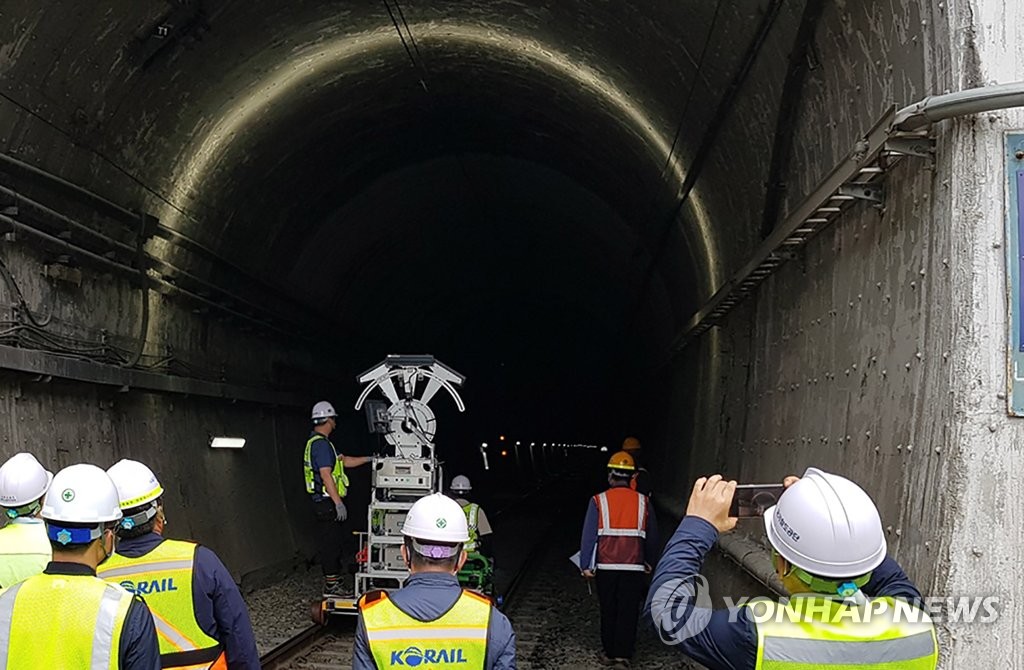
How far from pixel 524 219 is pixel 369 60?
7.82 meters

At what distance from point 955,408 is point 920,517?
0.50m

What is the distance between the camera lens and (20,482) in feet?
15.5

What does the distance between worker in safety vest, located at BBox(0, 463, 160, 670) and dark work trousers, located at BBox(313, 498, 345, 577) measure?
6.68 meters

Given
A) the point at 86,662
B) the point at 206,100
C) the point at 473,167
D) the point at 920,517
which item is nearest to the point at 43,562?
the point at 86,662

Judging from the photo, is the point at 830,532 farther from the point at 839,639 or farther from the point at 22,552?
the point at 22,552

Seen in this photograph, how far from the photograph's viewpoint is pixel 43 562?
14.4ft

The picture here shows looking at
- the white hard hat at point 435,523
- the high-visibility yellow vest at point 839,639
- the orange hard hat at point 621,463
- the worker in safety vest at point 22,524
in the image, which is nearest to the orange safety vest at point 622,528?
the orange hard hat at point 621,463

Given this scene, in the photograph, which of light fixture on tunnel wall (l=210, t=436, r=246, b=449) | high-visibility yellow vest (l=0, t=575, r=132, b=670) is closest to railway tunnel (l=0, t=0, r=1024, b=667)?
light fixture on tunnel wall (l=210, t=436, r=246, b=449)

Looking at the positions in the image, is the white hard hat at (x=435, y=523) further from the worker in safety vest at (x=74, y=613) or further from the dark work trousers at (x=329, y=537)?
the dark work trousers at (x=329, y=537)

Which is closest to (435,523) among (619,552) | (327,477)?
(619,552)

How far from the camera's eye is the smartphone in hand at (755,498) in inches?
125

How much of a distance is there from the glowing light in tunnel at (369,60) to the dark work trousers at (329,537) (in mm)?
3271

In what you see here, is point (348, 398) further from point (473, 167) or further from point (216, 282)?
point (216, 282)

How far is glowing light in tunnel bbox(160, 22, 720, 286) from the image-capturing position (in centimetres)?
1061
